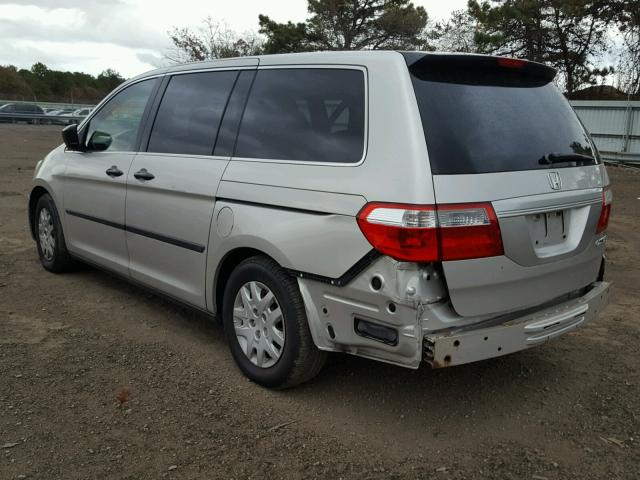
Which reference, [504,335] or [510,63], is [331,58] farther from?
[504,335]

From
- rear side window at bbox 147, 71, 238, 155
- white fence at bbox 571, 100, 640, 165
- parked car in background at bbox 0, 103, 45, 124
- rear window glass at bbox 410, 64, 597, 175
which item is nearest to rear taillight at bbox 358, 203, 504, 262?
rear window glass at bbox 410, 64, 597, 175

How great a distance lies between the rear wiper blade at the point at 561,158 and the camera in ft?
10.2

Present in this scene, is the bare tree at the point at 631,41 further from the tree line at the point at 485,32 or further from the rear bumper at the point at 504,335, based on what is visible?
the rear bumper at the point at 504,335

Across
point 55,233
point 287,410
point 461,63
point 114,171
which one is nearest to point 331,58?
point 461,63

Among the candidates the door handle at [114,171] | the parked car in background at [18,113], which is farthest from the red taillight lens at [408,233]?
the parked car in background at [18,113]

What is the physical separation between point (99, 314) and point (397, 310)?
2.84 meters

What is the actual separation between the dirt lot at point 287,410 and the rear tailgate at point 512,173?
700 mm

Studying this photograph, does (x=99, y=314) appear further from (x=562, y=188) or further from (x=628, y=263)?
(x=628, y=263)

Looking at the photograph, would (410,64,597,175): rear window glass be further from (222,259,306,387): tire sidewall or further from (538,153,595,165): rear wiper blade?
(222,259,306,387): tire sidewall

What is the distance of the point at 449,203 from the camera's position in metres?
2.67

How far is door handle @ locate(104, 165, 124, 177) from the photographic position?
4408 mm

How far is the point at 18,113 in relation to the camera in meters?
36.4

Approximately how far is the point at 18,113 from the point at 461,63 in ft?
128

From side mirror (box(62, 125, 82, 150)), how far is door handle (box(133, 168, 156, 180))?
1117mm
